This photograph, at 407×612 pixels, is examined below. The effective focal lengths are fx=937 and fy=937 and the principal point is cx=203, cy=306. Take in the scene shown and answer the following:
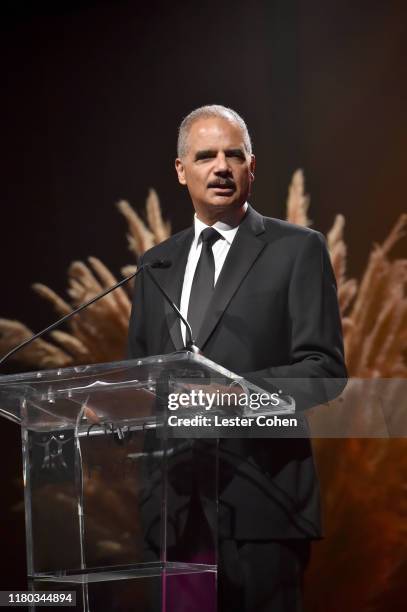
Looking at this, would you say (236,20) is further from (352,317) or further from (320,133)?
(352,317)

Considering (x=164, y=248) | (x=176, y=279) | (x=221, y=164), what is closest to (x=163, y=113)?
(x=164, y=248)

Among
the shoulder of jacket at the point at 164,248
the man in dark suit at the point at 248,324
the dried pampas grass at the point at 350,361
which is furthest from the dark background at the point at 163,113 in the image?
the man in dark suit at the point at 248,324

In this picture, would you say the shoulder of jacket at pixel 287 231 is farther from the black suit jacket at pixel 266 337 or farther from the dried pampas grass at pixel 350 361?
the dried pampas grass at pixel 350 361

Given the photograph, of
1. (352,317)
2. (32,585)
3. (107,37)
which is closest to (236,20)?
(107,37)

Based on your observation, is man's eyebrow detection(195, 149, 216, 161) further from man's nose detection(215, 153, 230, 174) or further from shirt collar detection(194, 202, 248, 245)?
shirt collar detection(194, 202, 248, 245)

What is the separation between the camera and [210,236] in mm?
2490

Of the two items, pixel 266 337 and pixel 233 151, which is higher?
pixel 233 151

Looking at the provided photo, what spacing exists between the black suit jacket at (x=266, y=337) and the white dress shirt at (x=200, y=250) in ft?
0.08

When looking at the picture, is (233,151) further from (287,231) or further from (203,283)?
(203,283)

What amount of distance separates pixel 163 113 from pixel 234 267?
1.77m

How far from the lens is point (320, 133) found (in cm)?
373

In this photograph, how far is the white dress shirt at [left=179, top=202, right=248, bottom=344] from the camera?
2.42 m

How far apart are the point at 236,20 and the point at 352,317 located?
1.34 metres

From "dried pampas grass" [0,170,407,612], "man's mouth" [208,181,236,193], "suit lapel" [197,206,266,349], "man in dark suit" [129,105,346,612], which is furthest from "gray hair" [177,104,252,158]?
"dried pampas grass" [0,170,407,612]
